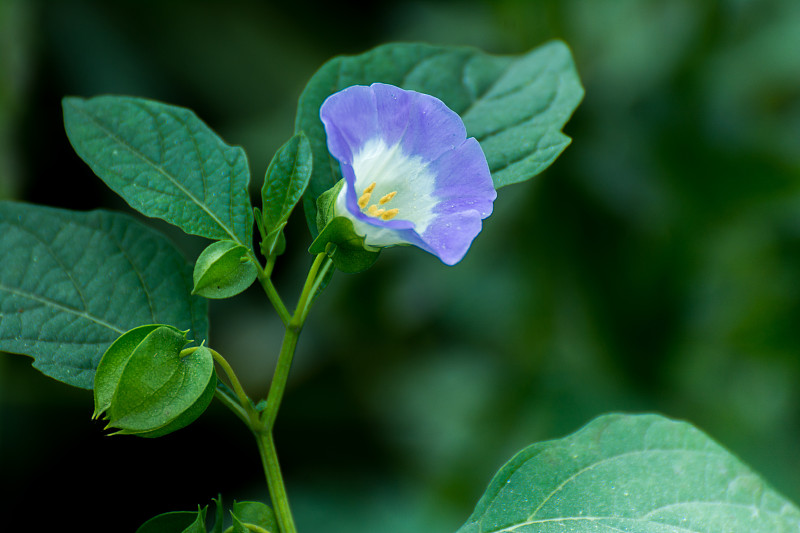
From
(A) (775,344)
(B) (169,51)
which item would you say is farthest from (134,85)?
(A) (775,344)

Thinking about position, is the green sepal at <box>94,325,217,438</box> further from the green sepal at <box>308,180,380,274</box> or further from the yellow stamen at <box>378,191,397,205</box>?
the yellow stamen at <box>378,191,397,205</box>

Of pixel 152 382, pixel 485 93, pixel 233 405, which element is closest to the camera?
pixel 152 382

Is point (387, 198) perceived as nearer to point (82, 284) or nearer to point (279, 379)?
point (279, 379)

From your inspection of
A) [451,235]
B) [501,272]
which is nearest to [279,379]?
[451,235]

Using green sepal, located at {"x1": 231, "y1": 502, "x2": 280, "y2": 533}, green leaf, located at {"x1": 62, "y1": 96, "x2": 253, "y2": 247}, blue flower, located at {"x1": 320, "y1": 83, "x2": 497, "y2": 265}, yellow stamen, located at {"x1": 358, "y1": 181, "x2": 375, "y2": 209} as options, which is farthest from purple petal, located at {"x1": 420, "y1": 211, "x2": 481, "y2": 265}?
green sepal, located at {"x1": 231, "y1": 502, "x2": 280, "y2": 533}

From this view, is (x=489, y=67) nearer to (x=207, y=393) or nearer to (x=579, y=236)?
(x=207, y=393)
